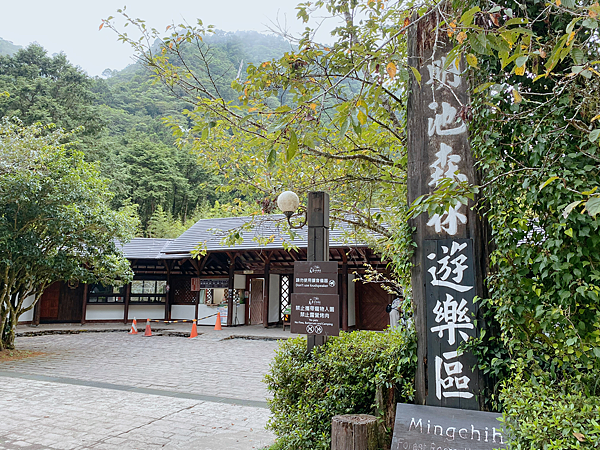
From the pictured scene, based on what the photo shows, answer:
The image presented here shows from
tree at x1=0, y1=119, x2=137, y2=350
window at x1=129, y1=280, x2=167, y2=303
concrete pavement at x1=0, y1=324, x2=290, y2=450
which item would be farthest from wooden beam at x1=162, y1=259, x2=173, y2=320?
tree at x1=0, y1=119, x2=137, y2=350

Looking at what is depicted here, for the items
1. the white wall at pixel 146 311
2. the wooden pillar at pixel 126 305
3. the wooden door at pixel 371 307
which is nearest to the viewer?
the wooden door at pixel 371 307

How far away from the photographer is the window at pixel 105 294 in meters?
16.4

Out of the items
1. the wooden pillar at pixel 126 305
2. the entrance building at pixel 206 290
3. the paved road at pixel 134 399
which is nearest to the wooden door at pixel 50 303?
the entrance building at pixel 206 290

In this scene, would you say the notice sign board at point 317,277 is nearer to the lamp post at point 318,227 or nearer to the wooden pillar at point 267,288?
the lamp post at point 318,227

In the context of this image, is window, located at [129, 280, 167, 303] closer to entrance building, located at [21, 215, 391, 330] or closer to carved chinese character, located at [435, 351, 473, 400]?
entrance building, located at [21, 215, 391, 330]

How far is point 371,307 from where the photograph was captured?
14984 millimetres

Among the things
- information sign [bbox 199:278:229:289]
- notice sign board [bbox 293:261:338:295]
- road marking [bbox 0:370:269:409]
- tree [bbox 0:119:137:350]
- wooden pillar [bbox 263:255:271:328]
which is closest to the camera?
notice sign board [bbox 293:261:338:295]

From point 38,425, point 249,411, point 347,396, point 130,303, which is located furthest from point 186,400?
point 130,303

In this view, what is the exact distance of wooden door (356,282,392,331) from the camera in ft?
48.7

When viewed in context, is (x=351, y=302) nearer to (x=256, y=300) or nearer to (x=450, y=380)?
(x=256, y=300)

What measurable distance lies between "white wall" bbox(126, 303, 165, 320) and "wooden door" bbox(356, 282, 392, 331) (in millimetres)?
8430

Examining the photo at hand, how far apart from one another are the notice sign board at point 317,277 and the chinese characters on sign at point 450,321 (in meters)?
1.11

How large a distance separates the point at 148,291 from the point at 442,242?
16.3 meters

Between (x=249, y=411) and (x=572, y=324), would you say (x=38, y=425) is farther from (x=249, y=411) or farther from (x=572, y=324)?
(x=572, y=324)
